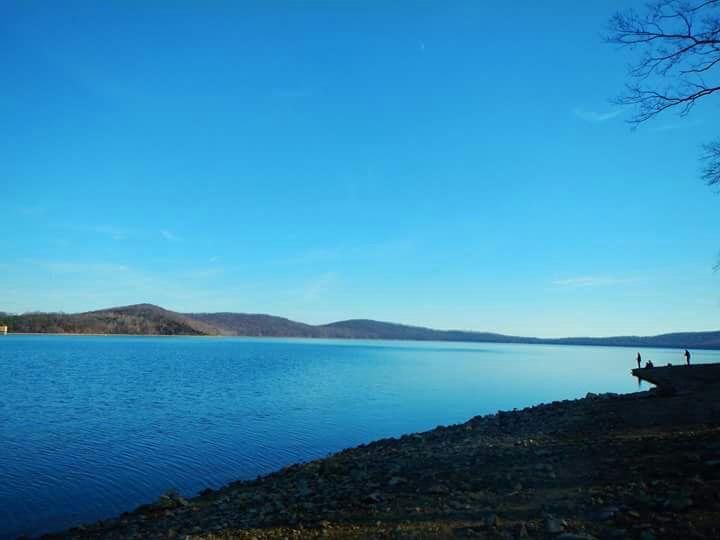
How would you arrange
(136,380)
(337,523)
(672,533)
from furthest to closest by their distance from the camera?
(136,380), (337,523), (672,533)

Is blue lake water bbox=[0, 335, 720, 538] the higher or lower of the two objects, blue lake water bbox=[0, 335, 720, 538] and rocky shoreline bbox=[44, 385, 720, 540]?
the lower

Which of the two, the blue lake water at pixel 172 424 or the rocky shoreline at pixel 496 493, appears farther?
the blue lake water at pixel 172 424

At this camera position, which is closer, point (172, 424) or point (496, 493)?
point (496, 493)

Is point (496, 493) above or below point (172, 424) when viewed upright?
above

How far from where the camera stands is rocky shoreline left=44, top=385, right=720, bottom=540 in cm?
732

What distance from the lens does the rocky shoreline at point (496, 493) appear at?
7320mm

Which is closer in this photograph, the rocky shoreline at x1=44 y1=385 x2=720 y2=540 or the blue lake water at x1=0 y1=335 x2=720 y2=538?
the rocky shoreline at x1=44 y1=385 x2=720 y2=540

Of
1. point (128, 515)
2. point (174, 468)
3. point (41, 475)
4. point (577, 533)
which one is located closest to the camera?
point (577, 533)

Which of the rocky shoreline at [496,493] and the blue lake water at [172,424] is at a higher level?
the rocky shoreline at [496,493]

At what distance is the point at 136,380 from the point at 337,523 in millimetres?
43716

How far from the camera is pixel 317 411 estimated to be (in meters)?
31.7

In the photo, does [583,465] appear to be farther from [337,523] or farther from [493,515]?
[337,523]

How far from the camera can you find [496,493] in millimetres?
9562

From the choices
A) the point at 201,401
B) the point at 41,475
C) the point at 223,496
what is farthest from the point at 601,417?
the point at 201,401
